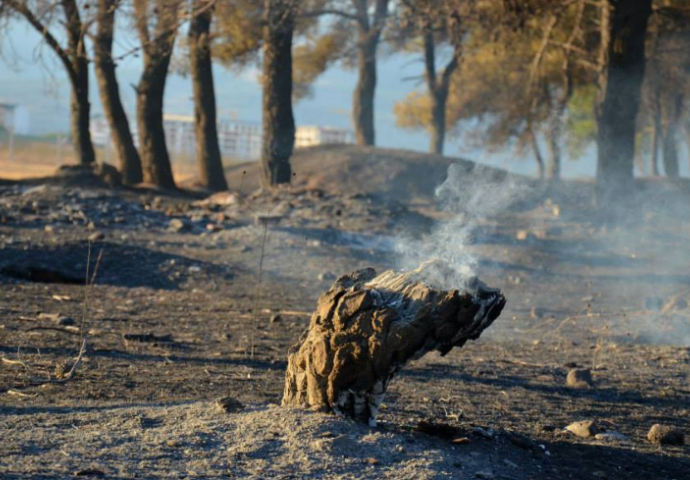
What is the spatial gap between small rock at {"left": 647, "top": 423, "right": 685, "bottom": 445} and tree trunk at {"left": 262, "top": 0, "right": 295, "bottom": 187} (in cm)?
1151

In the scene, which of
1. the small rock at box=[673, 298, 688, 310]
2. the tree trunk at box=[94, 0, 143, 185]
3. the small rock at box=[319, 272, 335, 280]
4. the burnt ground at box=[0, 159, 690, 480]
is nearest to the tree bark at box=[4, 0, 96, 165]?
the tree trunk at box=[94, 0, 143, 185]

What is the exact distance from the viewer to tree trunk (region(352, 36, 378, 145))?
24.6 meters

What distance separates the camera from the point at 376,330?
406cm

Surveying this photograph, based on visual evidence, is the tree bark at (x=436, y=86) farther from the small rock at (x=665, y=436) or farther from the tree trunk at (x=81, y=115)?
the small rock at (x=665, y=436)

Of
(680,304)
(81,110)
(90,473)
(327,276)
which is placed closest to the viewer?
(90,473)

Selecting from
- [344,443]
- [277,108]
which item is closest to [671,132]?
[277,108]

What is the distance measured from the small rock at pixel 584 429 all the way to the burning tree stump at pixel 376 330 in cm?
99

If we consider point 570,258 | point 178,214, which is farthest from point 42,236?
point 570,258

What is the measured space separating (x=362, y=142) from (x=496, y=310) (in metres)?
22.5

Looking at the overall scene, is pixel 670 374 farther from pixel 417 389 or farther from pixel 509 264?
pixel 509 264

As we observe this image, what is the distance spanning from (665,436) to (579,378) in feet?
3.96

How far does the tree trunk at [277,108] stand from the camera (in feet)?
51.0

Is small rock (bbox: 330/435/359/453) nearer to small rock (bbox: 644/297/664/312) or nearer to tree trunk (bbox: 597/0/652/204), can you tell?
small rock (bbox: 644/297/664/312)

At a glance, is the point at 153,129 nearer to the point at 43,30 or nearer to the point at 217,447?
the point at 43,30
